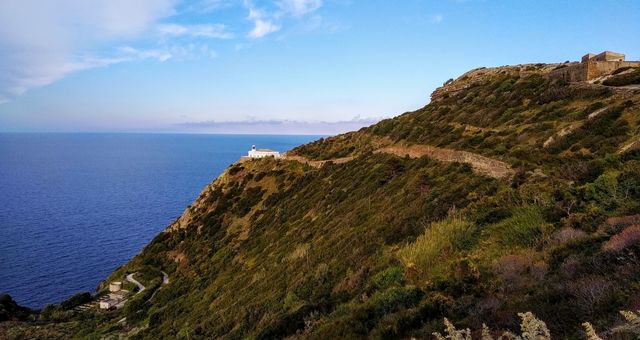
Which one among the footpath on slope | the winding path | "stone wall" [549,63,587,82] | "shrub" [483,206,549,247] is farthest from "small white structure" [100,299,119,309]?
"stone wall" [549,63,587,82]

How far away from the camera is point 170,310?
1417 inches

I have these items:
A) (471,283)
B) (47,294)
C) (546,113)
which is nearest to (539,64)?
(546,113)

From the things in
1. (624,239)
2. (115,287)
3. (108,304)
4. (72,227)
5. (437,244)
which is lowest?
(72,227)

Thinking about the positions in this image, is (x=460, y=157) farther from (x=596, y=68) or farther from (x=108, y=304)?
(x=108, y=304)

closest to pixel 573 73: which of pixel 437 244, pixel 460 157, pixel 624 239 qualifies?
pixel 460 157

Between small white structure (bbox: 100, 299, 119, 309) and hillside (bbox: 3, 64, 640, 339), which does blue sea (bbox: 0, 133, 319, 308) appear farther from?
hillside (bbox: 3, 64, 640, 339)

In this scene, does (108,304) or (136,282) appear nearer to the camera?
(108,304)

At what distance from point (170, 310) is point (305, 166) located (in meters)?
28.2

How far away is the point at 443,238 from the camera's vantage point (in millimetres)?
15656

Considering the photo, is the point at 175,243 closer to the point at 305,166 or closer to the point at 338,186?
the point at 305,166

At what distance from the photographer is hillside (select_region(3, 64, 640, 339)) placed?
30.8 ft

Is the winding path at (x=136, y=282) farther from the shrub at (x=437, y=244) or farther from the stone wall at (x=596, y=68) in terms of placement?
the stone wall at (x=596, y=68)

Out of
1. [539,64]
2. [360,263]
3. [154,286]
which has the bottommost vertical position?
Answer: [154,286]

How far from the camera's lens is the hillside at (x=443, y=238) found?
9398mm
